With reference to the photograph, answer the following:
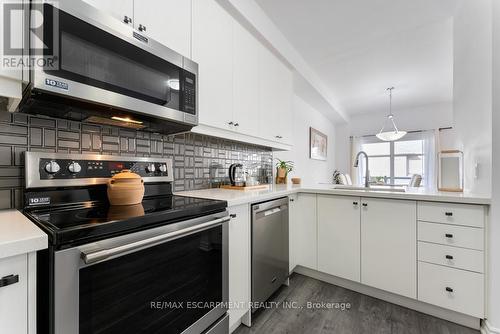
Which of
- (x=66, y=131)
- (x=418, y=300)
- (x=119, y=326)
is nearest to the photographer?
(x=119, y=326)

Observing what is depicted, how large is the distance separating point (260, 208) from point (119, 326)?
102cm

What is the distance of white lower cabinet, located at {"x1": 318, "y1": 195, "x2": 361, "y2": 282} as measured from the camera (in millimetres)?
1998

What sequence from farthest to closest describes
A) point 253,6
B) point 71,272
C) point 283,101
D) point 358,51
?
1. point 358,51
2. point 283,101
3. point 253,6
4. point 71,272

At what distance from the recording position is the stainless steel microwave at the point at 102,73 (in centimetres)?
80

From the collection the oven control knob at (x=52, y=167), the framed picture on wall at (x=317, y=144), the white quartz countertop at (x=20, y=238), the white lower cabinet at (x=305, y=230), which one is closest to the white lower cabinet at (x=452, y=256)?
the white lower cabinet at (x=305, y=230)

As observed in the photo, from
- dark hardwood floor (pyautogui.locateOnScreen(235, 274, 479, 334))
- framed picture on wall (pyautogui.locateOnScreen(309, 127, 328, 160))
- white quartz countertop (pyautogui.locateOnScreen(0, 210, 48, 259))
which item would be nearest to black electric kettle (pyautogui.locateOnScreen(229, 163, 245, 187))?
dark hardwood floor (pyautogui.locateOnScreen(235, 274, 479, 334))

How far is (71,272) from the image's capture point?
642mm

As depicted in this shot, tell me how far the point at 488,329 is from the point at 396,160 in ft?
16.8

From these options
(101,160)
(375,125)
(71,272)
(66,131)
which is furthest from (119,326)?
(375,125)

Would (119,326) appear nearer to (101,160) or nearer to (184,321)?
(184,321)

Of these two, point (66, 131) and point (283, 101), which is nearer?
point (66, 131)

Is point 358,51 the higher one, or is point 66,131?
point 358,51

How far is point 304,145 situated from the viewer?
4.06 meters

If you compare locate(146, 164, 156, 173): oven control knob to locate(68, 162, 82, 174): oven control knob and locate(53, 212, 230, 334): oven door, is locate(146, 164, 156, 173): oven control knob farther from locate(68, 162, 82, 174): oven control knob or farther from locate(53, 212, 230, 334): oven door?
locate(53, 212, 230, 334): oven door
